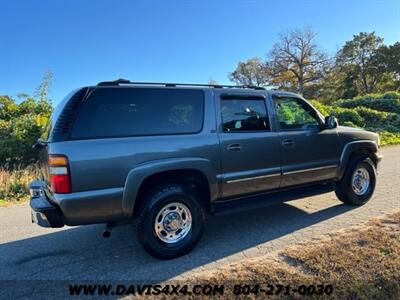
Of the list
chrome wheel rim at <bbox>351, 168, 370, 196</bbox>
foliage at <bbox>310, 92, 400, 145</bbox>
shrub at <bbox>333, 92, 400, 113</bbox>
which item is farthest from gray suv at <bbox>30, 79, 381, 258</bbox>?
shrub at <bbox>333, 92, 400, 113</bbox>

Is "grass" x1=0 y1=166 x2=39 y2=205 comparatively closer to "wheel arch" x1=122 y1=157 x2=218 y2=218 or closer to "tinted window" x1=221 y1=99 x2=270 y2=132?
"wheel arch" x1=122 y1=157 x2=218 y2=218

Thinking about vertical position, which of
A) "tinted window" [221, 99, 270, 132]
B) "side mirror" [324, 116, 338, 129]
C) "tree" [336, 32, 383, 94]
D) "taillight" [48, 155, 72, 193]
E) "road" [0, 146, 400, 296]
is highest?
"tree" [336, 32, 383, 94]

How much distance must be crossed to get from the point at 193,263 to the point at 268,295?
1077 millimetres

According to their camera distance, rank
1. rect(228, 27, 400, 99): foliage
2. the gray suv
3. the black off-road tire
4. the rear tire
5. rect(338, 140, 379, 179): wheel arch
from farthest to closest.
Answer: rect(228, 27, 400, 99): foliage, the rear tire, rect(338, 140, 379, 179): wheel arch, the black off-road tire, the gray suv

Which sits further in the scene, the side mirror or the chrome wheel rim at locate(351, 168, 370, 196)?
the chrome wheel rim at locate(351, 168, 370, 196)

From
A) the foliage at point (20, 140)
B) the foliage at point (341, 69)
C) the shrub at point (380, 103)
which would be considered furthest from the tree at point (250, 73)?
the foliage at point (20, 140)

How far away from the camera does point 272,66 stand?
2215 inches

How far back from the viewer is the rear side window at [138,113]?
3.80 m

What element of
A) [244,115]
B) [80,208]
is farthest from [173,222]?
[244,115]

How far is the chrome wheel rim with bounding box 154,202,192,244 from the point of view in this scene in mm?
4165

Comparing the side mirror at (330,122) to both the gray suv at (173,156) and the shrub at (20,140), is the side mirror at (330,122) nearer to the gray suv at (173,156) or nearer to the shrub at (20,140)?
the gray suv at (173,156)

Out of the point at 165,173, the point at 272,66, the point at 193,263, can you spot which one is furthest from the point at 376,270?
the point at 272,66

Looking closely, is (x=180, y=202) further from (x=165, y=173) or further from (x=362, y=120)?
(x=362, y=120)

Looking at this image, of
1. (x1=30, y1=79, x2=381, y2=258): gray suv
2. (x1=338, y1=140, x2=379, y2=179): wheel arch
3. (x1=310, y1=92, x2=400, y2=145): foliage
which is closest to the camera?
(x1=30, y1=79, x2=381, y2=258): gray suv
